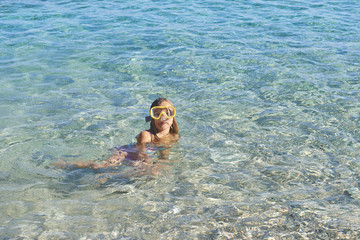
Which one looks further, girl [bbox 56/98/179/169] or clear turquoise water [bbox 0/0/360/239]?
girl [bbox 56/98/179/169]

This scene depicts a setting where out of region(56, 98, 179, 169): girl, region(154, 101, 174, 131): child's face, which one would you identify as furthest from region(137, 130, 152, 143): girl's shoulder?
region(154, 101, 174, 131): child's face

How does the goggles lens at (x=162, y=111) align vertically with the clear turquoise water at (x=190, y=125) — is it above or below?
above

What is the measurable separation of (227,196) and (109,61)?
5717 mm

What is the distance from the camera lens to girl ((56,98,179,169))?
5.16 meters

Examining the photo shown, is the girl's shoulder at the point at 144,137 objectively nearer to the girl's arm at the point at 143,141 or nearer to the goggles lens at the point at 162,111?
the girl's arm at the point at 143,141

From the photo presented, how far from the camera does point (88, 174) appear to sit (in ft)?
16.0

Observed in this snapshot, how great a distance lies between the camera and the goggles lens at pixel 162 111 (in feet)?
17.9

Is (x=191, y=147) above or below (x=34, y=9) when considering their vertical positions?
below

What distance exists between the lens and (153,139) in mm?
5684

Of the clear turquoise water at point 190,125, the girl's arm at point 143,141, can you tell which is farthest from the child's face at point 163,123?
the clear turquoise water at point 190,125

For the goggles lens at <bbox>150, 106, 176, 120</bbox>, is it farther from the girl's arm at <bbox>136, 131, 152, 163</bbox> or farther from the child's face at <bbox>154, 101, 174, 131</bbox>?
the girl's arm at <bbox>136, 131, 152, 163</bbox>

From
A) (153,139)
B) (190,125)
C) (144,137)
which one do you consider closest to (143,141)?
(144,137)

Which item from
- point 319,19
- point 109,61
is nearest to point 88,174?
point 109,61

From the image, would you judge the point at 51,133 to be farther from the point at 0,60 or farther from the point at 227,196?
the point at 0,60
